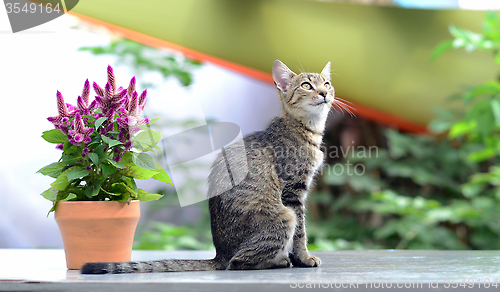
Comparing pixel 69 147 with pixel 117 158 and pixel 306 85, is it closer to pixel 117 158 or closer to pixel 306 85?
pixel 117 158

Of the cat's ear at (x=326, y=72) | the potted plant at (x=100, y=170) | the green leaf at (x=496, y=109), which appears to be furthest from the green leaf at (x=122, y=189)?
the green leaf at (x=496, y=109)

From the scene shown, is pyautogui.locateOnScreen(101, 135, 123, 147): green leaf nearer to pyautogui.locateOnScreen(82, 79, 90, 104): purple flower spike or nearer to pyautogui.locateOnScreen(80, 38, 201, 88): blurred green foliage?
pyautogui.locateOnScreen(82, 79, 90, 104): purple flower spike

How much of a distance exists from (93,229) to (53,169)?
185 mm

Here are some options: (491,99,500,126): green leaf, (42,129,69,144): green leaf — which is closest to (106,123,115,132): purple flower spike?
(42,129,69,144): green leaf

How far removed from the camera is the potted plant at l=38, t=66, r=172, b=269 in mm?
910

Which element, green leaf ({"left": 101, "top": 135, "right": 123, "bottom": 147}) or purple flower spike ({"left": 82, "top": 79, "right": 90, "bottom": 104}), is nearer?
green leaf ({"left": 101, "top": 135, "right": 123, "bottom": 147})

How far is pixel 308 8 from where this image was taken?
2.37m

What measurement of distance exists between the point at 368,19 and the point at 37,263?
7.56 ft

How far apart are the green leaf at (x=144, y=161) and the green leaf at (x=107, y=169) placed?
0.18ft

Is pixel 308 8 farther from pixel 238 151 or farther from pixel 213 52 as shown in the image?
pixel 238 151

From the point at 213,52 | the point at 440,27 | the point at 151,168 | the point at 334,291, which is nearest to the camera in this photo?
the point at 334,291

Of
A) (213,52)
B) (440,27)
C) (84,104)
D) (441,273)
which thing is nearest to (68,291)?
(84,104)

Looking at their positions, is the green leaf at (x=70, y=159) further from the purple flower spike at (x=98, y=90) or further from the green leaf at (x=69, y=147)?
the purple flower spike at (x=98, y=90)

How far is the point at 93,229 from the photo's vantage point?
913 millimetres
